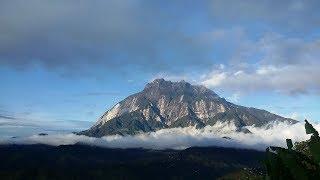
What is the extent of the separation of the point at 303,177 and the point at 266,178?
0.97 m

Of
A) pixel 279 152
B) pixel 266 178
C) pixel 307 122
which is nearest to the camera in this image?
pixel 307 122

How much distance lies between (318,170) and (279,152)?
29.3 inches

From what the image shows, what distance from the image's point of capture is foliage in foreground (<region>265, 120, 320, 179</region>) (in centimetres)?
820

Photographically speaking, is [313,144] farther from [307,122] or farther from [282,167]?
[282,167]

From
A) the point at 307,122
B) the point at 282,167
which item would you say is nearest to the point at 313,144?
the point at 307,122

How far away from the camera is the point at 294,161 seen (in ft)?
27.5

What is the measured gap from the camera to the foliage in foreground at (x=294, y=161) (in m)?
8.20

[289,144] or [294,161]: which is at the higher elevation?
[289,144]

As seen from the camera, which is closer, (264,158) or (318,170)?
(318,170)

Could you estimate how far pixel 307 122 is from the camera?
8047 millimetres

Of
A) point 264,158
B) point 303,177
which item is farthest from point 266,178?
point 303,177

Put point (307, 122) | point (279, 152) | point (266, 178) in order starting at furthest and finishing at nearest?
1. point (266, 178)
2. point (279, 152)
3. point (307, 122)

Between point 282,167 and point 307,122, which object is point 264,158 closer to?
point 282,167

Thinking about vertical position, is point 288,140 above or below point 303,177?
above
